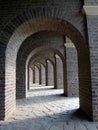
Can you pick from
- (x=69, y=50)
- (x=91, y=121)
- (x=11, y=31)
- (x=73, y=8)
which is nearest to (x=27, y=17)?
(x=11, y=31)

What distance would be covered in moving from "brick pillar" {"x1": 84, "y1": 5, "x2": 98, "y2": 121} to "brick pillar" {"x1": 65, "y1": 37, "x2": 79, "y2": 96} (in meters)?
4.45

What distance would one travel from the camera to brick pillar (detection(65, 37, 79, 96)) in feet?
27.8

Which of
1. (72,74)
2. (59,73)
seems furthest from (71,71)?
(59,73)

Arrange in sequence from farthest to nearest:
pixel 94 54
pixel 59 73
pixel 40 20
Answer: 1. pixel 59 73
2. pixel 40 20
3. pixel 94 54

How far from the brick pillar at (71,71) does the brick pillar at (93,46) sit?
175 inches

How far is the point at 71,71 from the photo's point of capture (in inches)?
336

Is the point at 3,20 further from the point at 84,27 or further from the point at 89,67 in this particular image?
the point at 89,67

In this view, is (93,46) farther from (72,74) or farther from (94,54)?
(72,74)

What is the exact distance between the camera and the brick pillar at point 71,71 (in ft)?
27.8

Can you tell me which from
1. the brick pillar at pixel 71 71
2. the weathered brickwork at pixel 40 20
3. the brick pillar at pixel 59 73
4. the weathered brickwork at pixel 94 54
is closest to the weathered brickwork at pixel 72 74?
the brick pillar at pixel 71 71

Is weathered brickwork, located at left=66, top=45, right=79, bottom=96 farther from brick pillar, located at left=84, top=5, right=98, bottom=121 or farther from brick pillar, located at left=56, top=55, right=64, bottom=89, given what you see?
brick pillar, located at left=56, top=55, right=64, bottom=89

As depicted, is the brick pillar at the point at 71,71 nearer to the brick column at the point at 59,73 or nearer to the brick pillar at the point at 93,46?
the brick pillar at the point at 93,46

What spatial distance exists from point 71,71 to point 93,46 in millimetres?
4556

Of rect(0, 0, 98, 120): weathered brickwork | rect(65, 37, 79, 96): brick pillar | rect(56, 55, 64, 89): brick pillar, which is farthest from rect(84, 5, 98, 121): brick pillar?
rect(56, 55, 64, 89): brick pillar
